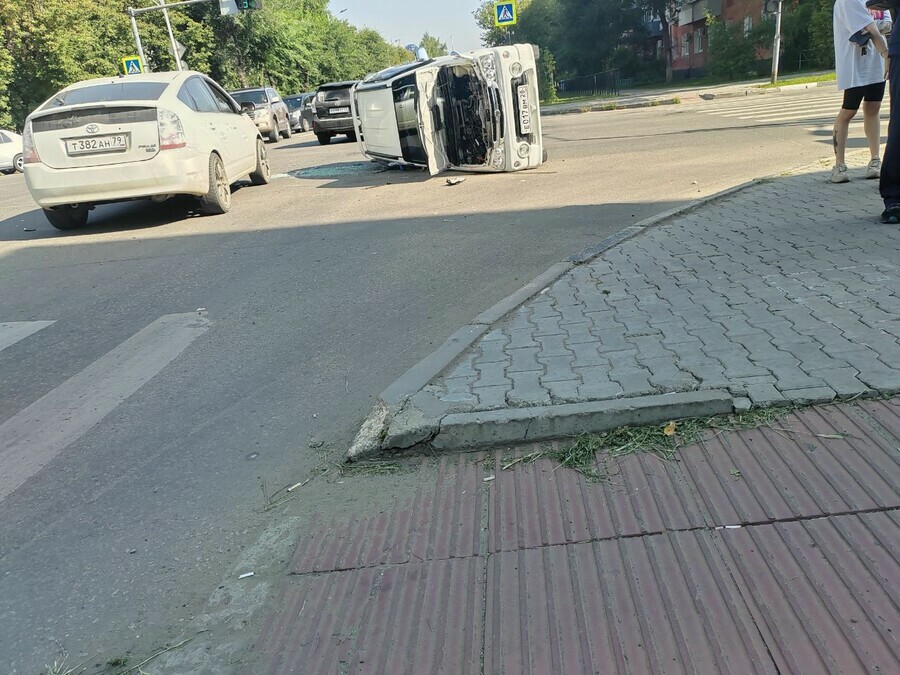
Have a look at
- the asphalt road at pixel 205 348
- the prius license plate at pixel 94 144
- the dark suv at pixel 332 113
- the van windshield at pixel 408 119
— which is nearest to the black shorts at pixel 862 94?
the asphalt road at pixel 205 348

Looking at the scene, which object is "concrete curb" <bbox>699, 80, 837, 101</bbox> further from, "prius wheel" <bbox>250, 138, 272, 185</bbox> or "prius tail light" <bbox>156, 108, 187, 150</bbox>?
"prius tail light" <bbox>156, 108, 187, 150</bbox>

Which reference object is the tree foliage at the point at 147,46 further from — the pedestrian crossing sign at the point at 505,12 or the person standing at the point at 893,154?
the person standing at the point at 893,154

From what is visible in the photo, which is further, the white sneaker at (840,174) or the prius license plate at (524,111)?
the prius license plate at (524,111)

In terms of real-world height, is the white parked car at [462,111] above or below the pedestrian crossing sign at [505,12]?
below

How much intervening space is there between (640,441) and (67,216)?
28.4ft

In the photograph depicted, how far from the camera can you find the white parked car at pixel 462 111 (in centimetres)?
1086

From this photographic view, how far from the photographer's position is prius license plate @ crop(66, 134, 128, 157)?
819 cm

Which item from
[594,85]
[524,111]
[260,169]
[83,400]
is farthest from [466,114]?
[594,85]

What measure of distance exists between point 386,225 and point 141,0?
42.2m

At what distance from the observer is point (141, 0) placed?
42.0m

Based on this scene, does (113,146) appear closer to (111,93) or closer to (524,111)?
(111,93)

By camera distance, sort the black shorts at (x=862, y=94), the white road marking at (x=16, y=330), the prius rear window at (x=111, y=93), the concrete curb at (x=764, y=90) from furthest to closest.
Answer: the concrete curb at (x=764, y=90), the prius rear window at (x=111, y=93), the black shorts at (x=862, y=94), the white road marking at (x=16, y=330)

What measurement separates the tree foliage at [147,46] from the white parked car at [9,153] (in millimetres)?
12994

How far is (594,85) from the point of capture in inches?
1690
